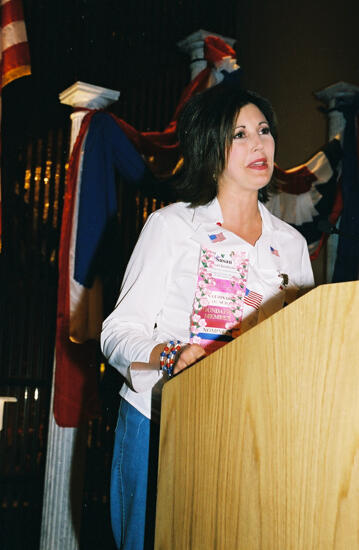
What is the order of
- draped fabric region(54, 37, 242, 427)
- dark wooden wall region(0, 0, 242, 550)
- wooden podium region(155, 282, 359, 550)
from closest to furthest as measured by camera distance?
wooden podium region(155, 282, 359, 550)
draped fabric region(54, 37, 242, 427)
dark wooden wall region(0, 0, 242, 550)

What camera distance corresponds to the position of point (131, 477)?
4.30ft

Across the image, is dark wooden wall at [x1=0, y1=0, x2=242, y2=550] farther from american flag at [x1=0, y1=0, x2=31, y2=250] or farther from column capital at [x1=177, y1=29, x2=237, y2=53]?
american flag at [x1=0, y1=0, x2=31, y2=250]

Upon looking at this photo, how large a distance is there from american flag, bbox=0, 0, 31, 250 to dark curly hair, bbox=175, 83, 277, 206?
166 cm

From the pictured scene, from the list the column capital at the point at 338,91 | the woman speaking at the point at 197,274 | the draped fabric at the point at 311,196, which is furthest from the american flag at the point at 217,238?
the column capital at the point at 338,91

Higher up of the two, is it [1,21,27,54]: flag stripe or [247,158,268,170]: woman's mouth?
[1,21,27,54]: flag stripe

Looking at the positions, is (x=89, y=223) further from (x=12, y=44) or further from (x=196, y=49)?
(x=196, y=49)

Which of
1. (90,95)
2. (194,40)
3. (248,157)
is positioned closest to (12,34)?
(90,95)

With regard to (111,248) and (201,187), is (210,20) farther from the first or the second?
(201,187)

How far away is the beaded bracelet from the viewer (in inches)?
43.4

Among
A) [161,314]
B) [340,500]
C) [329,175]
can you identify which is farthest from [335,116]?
[340,500]

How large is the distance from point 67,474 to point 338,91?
2.71m

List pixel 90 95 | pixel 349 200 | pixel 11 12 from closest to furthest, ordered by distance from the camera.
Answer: pixel 11 12 < pixel 90 95 < pixel 349 200

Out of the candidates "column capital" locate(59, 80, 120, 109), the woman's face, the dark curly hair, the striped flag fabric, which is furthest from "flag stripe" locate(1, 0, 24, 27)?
the woman's face

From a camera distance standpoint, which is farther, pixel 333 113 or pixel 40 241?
pixel 333 113
